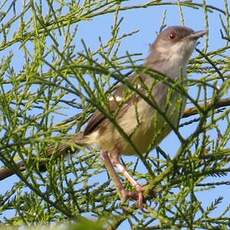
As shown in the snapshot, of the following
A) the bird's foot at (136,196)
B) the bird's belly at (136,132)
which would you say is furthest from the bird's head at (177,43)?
the bird's foot at (136,196)

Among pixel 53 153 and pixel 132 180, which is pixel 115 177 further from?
pixel 53 153

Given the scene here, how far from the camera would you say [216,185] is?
3.40m

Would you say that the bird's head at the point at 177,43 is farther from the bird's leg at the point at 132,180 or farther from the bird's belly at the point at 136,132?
the bird's leg at the point at 132,180

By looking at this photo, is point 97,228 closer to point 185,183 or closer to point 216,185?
point 185,183

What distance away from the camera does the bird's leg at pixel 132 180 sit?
3571 millimetres

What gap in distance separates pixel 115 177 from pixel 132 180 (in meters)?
0.24

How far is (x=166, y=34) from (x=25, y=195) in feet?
7.26

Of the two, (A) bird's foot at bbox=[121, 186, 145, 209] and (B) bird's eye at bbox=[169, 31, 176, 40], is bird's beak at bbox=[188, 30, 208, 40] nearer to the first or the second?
(B) bird's eye at bbox=[169, 31, 176, 40]

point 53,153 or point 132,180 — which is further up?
point 132,180

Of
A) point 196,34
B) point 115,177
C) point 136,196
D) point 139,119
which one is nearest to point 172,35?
point 196,34

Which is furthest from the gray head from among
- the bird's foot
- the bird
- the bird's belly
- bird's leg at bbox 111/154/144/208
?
the bird's foot

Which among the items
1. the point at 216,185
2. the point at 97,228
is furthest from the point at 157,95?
the point at 97,228

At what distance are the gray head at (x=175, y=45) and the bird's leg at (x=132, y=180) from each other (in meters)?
0.86

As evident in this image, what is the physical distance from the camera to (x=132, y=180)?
407cm
